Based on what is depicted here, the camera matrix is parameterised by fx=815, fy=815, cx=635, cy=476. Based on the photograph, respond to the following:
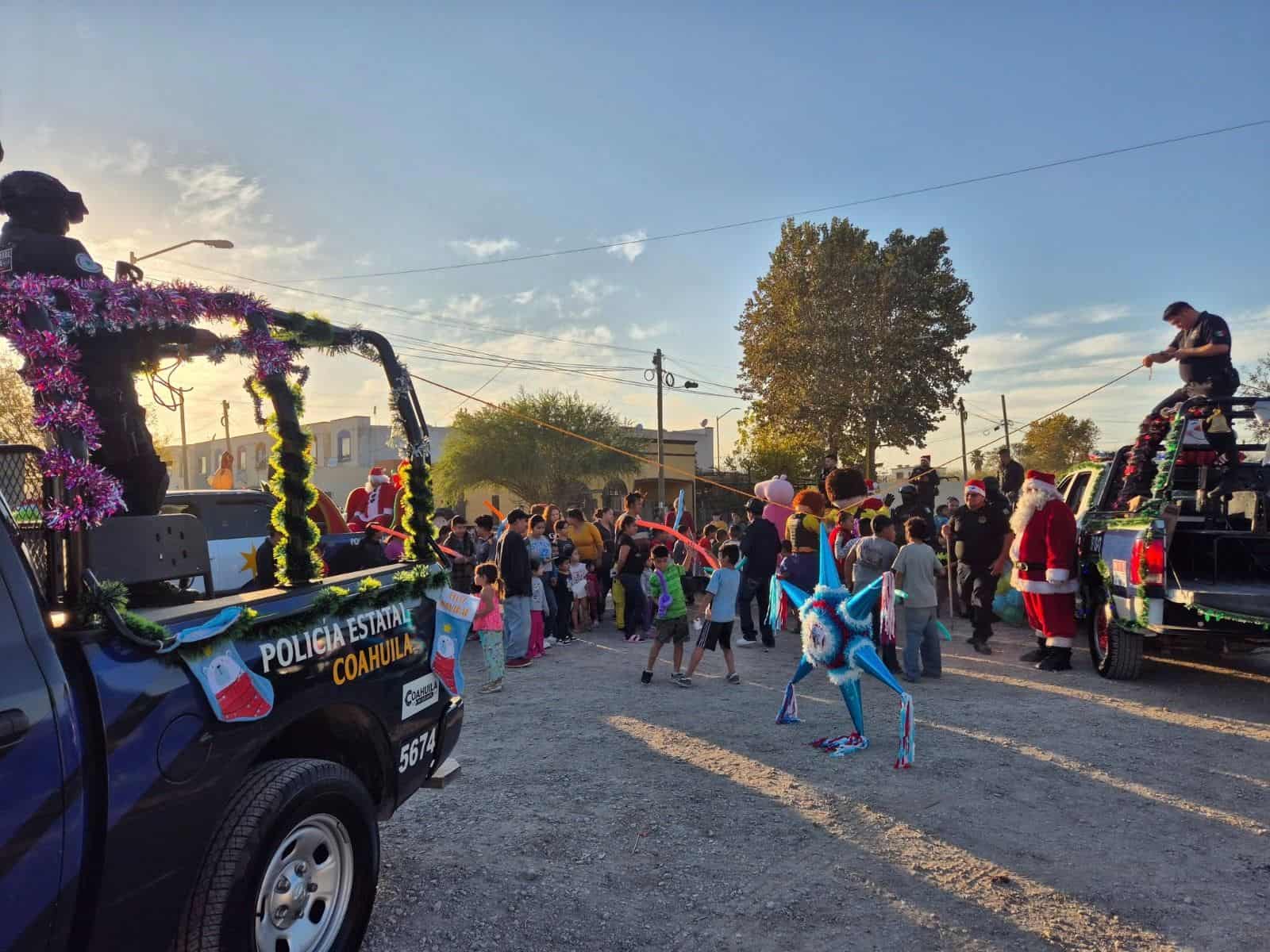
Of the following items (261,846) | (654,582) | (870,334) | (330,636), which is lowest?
(261,846)

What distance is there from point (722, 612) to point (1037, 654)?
3.50m

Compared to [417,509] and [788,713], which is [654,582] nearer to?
[788,713]

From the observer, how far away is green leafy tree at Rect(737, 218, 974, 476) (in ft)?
85.3

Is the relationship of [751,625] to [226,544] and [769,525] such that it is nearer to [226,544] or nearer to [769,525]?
[769,525]

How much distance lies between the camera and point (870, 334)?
86.1ft

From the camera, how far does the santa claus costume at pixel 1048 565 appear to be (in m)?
7.87

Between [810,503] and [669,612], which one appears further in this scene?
[810,503]

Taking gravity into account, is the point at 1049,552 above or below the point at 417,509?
below

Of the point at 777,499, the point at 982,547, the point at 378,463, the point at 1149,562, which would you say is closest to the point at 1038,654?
the point at 982,547

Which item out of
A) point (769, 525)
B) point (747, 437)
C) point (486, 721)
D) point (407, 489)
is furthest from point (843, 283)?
point (407, 489)

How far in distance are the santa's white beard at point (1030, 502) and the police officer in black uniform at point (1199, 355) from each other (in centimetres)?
128

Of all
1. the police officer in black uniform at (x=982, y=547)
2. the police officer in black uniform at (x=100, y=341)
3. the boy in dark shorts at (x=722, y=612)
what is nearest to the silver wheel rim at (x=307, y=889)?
the police officer in black uniform at (x=100, y=341)

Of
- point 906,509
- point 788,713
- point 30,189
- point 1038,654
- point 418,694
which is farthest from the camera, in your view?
point 906,509

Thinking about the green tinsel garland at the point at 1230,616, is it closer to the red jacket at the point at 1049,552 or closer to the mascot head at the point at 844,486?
the red jacket at the point at 1049,552
